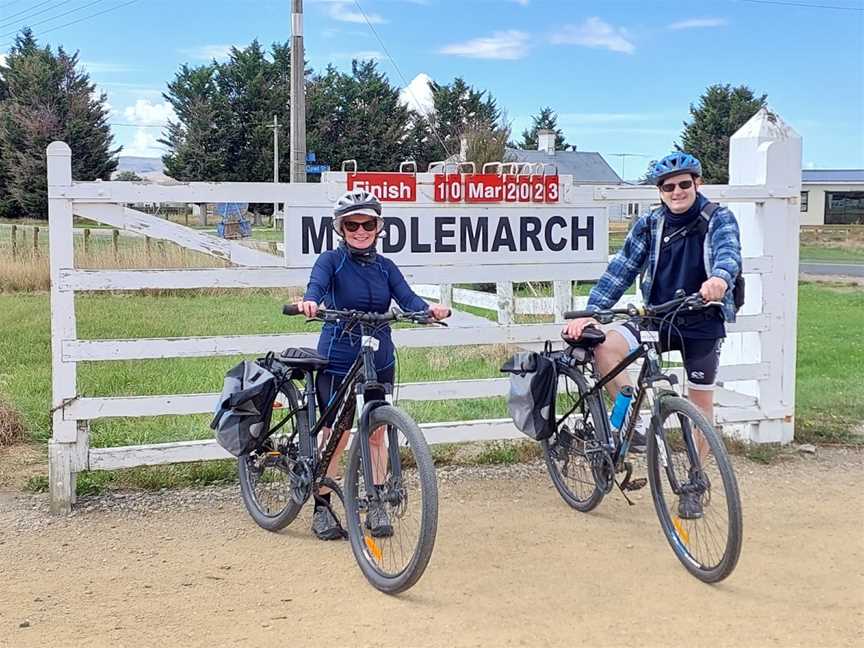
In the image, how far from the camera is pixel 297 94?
756 inches

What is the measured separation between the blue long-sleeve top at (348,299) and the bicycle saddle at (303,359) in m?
0.09

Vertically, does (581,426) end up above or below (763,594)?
above

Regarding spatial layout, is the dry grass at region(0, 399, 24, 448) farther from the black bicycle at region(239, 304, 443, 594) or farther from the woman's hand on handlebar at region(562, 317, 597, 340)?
the woman's hand on handlebar at region(562, 317, 597, 340)

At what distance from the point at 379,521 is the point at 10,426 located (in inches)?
135

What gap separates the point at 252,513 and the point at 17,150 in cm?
5597

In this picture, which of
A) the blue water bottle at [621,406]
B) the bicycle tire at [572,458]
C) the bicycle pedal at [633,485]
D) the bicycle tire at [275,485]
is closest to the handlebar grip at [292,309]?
the bicycle tire at [275,485]

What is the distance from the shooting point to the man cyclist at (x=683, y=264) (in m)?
4.53

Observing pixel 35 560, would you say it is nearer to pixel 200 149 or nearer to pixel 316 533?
pixel 316 533

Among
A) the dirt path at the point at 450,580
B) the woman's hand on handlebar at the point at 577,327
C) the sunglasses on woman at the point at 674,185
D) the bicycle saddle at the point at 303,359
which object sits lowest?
the dirt path at the point at 450,580

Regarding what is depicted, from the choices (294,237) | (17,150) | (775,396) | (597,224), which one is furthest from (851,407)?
(17,150)

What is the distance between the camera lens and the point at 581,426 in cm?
485

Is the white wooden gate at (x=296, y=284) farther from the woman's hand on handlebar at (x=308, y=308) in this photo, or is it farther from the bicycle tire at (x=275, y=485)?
the woman's hand on handlebar at (x=308, y=308)

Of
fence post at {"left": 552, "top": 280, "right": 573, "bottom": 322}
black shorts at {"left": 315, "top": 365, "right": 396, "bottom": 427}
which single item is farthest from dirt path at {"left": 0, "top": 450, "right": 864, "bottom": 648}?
fence post at {"left": 552, "top": 280, "right": 573, "bottom": 322}

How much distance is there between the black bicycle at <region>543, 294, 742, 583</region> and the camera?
3914mm
